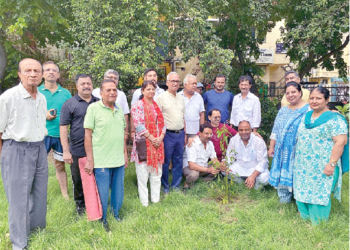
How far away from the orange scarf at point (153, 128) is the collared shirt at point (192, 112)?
Answer: 95cm

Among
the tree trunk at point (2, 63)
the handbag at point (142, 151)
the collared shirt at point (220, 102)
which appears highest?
the tree trunk at point (2, 63)

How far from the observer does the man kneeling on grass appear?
509 cm

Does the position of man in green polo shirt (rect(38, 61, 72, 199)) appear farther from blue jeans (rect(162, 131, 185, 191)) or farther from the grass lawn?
blue jeans (rect(162, 131, 185, 191))

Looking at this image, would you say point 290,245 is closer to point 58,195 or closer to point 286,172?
point 286,172

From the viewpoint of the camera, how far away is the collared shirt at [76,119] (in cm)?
382

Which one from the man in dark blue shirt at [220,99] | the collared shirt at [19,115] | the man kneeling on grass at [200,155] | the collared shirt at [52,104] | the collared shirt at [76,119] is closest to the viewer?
the collared shirt at [19,115]

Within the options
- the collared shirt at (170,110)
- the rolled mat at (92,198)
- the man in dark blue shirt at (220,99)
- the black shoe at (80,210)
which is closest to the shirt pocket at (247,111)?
the man in dark blue shirt at (220,99)

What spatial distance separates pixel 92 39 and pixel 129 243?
4.34 meters

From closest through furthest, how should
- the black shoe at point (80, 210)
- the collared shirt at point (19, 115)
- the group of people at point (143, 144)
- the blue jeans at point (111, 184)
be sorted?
the collared shirt at point (19, 115), the group of people at point (143, 144), the blue jeans at point (111, 184), the black shoe at point (80, 210)

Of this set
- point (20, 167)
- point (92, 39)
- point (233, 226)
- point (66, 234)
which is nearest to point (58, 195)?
point (66, 234)

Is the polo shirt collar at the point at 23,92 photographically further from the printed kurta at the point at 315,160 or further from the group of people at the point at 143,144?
the printed kurta at the point at 315,160

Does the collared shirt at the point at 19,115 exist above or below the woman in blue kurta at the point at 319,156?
above

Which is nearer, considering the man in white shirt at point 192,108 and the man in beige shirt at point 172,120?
the man in beige shirt at point 172,120

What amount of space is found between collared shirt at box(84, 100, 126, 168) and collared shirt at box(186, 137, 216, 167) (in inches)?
66.9
